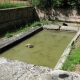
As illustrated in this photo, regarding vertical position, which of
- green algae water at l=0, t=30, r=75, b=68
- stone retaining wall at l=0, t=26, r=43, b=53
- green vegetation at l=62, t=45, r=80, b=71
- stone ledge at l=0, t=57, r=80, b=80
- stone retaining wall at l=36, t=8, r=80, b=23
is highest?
stone ledge at l=0, t=57, r=80, b=80

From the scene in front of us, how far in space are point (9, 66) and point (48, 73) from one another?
2.06ft

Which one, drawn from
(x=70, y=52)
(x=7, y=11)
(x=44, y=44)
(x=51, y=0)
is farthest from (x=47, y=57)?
(x=51, y=0)

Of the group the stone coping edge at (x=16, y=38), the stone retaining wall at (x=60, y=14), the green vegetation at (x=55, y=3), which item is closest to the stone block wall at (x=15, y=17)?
the green vegetation at (x=55, y=3)

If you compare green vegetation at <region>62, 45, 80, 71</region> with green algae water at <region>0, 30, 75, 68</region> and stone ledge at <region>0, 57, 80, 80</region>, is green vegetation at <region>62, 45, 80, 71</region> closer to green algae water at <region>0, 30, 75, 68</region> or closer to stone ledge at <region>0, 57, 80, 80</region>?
green algae water at <region>0, 30, 75, 68</region>

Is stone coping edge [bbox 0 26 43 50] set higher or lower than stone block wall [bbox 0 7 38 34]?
lower

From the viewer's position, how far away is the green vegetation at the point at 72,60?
412 centimetres

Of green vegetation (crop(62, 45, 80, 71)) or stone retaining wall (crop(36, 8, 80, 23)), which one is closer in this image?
green vegetation (crop(62, 45, 80, 71))

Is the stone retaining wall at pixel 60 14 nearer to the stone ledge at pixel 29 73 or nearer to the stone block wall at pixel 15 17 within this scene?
the stone block wall at pixel 15 17

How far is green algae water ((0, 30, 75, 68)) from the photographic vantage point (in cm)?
548

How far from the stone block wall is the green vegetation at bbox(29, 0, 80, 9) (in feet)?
1.79

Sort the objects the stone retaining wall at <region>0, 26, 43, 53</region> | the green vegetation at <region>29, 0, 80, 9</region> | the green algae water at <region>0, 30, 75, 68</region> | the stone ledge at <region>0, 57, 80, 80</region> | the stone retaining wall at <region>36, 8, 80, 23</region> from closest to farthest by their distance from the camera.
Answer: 1. the stone ledge at <region>0, 57, 80, 80</region>
2. the green algae water at <region>0, 30, 75, 68</region>
3. the stone retaining wall at <region>0, 26, 43, 53</region>
4. the green vegetation at <region>29, 0, 80, 9</region>
5. the stone retaining wall at <region>36, 8, 80, 23</region>

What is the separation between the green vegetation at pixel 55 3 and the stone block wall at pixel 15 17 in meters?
0.54

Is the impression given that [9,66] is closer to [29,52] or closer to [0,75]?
[0,75]

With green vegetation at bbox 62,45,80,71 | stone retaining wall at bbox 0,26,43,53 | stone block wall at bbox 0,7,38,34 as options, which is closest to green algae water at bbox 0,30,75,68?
stone retaining wall at bbox 0,26,43,53
